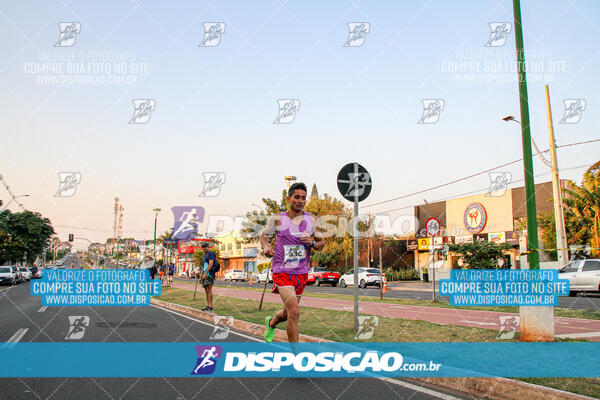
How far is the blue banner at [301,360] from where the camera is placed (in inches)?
201

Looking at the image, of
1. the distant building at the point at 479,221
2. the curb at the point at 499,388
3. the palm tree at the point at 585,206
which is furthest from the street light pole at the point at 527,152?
the palm tree at the point at 585,206

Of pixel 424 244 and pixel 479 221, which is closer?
pixel 479 221

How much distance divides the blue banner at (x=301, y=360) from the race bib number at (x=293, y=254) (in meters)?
0.96

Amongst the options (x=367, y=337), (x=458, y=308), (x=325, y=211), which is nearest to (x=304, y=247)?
(x=367, y=337)

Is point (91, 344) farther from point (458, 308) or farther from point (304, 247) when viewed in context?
point (458, 308)

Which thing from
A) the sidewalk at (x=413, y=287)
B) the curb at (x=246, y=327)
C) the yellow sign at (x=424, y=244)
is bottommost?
the sidewalk at (x=413, y=287)

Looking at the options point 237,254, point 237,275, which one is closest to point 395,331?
point 237,275

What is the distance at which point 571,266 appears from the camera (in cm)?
1909

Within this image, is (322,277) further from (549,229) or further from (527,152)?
(527,152)

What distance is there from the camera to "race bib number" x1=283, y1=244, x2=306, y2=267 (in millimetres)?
5211

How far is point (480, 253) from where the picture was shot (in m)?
21.4

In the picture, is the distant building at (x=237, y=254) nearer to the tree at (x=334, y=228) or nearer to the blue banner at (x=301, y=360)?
the tree at (x=334, y=228)

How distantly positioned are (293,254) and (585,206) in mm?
28231

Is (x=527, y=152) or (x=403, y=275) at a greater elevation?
(x=527, y=152)
